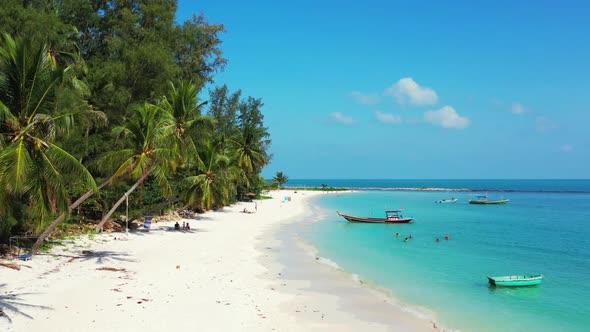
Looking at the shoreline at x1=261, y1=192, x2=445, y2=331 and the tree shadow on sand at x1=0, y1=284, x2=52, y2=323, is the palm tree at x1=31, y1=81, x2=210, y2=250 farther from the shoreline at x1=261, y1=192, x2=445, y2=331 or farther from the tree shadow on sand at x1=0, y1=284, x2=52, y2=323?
the tree shadow on sand at x1=0, y1=284, x2=52, y2=323

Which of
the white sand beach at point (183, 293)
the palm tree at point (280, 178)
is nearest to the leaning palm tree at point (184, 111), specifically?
the white sand beach at point (183, 293)

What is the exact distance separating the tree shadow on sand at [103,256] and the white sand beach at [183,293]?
1.4 inches

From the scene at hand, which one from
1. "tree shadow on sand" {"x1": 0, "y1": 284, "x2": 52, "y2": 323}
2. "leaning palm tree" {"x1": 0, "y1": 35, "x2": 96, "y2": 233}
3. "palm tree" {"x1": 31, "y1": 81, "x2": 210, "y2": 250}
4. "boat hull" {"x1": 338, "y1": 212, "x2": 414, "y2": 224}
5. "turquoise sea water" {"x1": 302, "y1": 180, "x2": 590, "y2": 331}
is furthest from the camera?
"boat hull" {"x1": 338, "y1": 212, "x2": 414, "y2": 224}

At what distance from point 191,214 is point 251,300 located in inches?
981

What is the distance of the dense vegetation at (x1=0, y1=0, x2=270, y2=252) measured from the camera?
1038cm

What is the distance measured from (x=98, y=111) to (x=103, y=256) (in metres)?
8.62

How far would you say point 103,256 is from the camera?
17.3m

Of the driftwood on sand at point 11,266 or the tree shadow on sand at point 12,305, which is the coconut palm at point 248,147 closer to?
the driftwood on sand at point 11,266

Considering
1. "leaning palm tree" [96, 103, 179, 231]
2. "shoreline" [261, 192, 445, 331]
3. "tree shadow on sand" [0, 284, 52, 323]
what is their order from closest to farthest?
"tree shadow on sand" [0, 284, 52, 323] → "shoreline" [261, 192, 445, 331] → "leaning palm tree" [96, 103, 179, 231]

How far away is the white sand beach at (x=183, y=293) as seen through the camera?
33.8 feet

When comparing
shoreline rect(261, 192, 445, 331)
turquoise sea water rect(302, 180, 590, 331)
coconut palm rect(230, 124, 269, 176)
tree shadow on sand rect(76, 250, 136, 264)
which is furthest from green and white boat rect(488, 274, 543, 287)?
coconut palm rect(230, 124, 269, 176)

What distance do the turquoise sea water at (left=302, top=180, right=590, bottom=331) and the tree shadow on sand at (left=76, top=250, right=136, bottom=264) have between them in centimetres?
961

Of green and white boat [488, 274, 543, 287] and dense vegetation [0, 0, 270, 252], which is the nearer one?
dense vegetation [0, 0, 270, 252]

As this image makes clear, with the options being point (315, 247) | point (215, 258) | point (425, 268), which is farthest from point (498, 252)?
point (215, 258)
